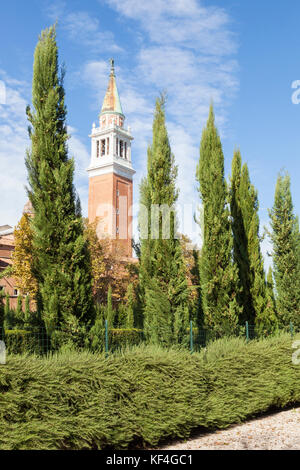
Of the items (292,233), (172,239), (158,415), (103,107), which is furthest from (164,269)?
(103,107)

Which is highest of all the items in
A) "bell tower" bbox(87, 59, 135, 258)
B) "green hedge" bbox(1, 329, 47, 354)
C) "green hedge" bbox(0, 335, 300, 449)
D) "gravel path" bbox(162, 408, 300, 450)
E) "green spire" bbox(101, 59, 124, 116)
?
"green spire" bbox(101, 59, 124, 116)

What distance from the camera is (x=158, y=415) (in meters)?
6.50

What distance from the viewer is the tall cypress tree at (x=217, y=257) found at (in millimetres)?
11117

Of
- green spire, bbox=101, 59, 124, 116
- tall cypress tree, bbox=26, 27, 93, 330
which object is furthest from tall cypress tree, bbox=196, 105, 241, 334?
green spire, bbox=101, 59, 124, 116

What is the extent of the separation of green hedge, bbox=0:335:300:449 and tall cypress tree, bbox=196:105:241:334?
204 cm

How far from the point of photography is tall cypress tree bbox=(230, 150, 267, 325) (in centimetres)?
1371

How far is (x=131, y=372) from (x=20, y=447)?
1.96 m

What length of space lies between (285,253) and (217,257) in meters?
6.27

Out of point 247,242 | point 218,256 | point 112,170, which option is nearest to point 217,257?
point 218,256

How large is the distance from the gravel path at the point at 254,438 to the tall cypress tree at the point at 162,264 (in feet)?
6.98

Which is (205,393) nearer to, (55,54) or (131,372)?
(131,372)

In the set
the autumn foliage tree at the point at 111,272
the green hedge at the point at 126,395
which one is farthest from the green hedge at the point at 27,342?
the autumn foliage tree at the point at 111,272

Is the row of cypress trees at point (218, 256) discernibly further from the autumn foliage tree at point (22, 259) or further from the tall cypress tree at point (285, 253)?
the autumn foliage tree at point (22, 259)

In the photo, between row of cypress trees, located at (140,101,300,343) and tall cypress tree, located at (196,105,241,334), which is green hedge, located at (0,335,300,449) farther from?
tall cypress tree, located at (196,105,241,334)
